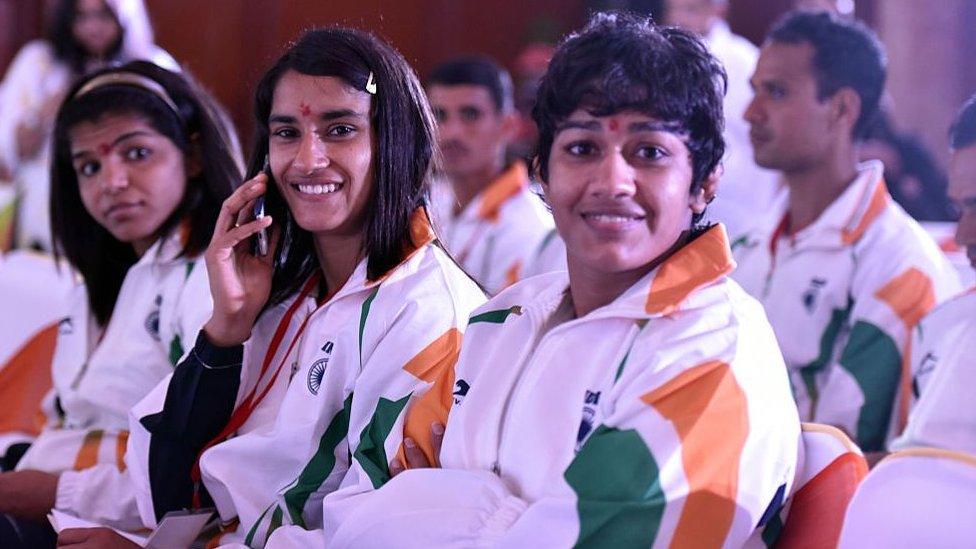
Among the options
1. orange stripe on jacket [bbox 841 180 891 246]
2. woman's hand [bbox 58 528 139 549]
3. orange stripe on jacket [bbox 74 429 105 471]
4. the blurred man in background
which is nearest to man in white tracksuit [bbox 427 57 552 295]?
the blurred man in background

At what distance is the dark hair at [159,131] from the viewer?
92.3 inches

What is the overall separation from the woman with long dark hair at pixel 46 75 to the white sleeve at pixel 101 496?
196 cm

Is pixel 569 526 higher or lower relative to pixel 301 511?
higher

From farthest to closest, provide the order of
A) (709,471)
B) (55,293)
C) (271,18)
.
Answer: (271,18) < (55,293) < (709,471)

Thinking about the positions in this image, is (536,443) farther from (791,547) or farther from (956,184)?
(956,184)

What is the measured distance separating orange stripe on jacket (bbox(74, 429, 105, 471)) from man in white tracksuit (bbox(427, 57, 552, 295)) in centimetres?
172

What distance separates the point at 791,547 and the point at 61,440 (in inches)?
55.6

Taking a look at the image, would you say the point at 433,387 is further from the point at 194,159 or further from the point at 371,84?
the point at 194,159

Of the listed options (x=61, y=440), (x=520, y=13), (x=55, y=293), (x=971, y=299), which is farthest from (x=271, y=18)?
(x=971, y=299)

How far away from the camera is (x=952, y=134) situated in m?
2.20

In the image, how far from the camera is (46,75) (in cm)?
454

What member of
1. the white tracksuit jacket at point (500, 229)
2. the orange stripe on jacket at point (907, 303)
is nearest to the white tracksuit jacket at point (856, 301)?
the orange stripe on jacket at point (907, 303)

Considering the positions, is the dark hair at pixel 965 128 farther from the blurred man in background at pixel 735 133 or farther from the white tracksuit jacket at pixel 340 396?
the blurred man in background at pixel 735 133

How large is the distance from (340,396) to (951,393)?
36.5 inches
